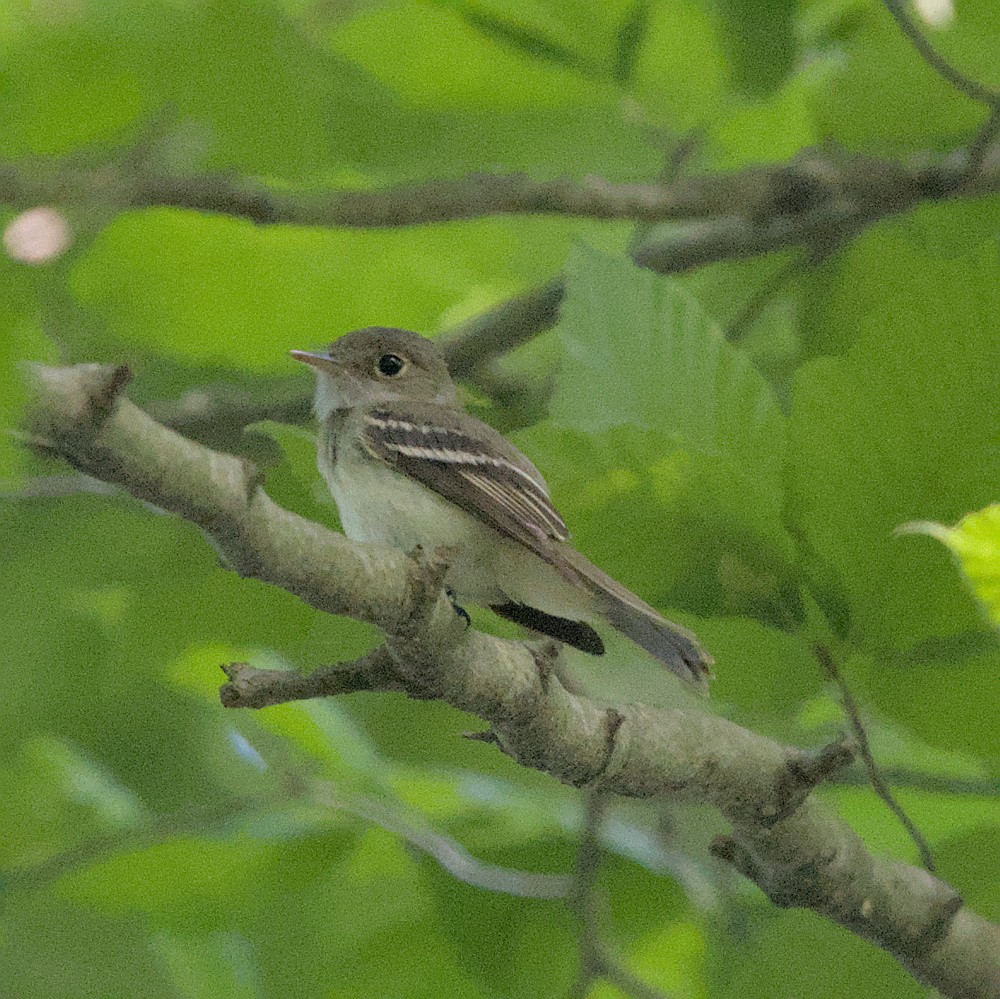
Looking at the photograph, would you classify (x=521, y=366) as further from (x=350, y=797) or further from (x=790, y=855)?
(x=790, y=855)

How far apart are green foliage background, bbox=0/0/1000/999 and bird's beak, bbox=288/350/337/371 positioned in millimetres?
105

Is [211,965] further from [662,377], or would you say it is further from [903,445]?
[903,445]

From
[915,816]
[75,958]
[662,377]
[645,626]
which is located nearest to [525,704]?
[645,626]

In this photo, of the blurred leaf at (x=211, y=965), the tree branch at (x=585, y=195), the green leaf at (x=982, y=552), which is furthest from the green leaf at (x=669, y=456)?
the blurred leaf at (x=211, y=965)

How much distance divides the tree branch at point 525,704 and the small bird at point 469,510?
85mm

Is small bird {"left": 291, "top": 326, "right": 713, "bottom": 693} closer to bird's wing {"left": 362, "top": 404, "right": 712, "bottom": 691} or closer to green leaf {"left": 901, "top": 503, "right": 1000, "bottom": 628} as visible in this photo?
bird's wing {"left": 362, "top": 404, "right": 712, "bottom": 691}

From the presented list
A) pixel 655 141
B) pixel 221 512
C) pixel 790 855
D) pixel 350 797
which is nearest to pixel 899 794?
pixel 790 855

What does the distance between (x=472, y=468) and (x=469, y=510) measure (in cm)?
5

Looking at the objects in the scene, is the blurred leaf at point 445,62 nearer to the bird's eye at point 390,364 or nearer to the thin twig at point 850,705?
the bird's eye at point 390,364

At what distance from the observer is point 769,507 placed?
3.44ft

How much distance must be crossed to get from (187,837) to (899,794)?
2.70ft

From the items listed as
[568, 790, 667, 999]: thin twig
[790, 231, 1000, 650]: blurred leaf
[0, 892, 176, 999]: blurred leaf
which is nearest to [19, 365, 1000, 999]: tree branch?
[790, 231, 1000, 650]: blurred leaf

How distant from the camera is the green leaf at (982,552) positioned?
688 millimetres

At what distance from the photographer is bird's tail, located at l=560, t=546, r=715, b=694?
1.07 meters
